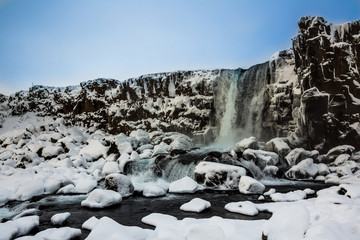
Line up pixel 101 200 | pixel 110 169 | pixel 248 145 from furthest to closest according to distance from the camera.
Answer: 1. pixel 248 145
2. pixel 110 169
3. pixel 101 200

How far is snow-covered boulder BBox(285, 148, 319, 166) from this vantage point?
16.0 metres

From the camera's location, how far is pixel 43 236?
6027 mm

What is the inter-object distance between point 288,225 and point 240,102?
20.8 metres

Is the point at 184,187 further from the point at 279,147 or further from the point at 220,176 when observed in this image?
the point at 279,147

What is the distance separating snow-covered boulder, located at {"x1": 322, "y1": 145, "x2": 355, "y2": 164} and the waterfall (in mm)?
7088

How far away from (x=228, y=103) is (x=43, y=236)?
22191 mm

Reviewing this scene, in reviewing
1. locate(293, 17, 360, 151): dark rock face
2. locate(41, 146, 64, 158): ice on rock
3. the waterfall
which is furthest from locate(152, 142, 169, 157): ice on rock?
locate(293, 17, 360, 151): dark rock face

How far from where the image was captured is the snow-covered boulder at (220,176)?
12.6 meters

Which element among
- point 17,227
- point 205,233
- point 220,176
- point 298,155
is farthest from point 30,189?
point 298,155

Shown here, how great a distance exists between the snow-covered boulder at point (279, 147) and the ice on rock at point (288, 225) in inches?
480

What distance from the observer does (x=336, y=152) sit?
642 inches

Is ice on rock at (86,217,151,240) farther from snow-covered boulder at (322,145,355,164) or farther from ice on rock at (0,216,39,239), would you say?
snow-covered boulder at (322,145,355,164)

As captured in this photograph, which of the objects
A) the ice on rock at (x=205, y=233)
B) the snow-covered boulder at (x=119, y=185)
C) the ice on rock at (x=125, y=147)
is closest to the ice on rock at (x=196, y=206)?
the ice on rock at (x=205, y=233)

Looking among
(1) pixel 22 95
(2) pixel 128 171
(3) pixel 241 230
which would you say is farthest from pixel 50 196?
(1) pixel 22 95
